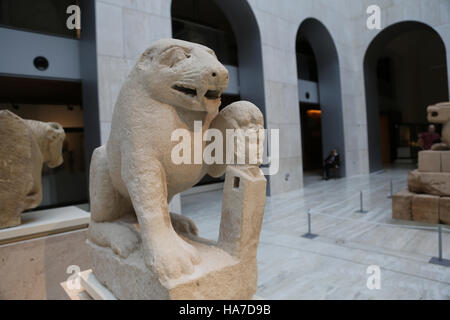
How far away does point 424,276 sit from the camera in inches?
113

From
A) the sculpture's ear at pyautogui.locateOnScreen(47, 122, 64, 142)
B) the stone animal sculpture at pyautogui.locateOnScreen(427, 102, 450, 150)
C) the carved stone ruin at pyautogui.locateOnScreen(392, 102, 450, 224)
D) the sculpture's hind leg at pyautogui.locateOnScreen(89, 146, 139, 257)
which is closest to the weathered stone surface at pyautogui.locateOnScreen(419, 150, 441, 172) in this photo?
the carved stone ruin at pyautogui.locateOnScreen(392, 102, 450, 224)

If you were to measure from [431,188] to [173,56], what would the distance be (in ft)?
16.0

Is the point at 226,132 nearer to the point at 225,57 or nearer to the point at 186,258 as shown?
the point at 186,258

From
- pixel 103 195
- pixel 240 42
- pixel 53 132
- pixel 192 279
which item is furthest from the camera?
pixel 240 42

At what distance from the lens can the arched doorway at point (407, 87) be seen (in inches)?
589

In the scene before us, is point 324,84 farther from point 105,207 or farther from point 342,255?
point 105,207

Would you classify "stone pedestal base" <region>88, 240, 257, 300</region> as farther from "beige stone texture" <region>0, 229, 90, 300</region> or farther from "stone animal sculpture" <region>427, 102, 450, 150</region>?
"stone animal sculpture" <region>427, 102, 450, 150</region>

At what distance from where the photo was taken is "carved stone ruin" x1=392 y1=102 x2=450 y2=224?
4.57 meters

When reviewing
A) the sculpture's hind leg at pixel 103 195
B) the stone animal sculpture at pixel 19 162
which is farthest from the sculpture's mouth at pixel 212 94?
the stone animal sculpture at pixel 19 162

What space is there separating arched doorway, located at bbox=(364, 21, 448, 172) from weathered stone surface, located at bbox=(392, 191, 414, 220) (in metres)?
10.9

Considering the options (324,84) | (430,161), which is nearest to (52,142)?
(430,161)

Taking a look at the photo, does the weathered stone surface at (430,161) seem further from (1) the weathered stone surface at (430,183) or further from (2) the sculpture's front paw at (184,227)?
(2) the sculpture's front paw at (184,227)

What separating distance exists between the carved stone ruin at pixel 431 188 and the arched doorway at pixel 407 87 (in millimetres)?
10549

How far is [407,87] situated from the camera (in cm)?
1600
